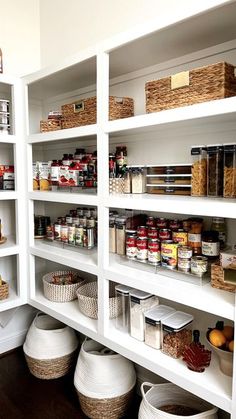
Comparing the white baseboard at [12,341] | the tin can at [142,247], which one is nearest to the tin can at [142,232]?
the tin can at [142,247]

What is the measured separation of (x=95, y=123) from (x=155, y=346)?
3.79 feet

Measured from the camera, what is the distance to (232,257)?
132 centimetres

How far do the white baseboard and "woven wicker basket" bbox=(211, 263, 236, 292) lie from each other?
1.78m

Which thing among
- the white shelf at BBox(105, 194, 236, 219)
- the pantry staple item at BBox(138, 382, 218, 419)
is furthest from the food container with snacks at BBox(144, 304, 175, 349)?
the white shelf at BBox(105, 194, 236, 219)

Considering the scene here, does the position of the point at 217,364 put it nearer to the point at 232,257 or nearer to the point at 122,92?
the point at 232,257

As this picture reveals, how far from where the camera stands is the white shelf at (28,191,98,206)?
66.0 inches

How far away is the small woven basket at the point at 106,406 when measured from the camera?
171 cm

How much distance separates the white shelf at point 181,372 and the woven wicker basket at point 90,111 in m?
1.13

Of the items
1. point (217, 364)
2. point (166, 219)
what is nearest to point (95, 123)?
point (166, 219)

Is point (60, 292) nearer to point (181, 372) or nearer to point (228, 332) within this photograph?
point (181, 372)

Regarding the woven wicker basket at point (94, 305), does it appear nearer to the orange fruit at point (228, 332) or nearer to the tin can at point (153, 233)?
the tin can at point (153, 233)

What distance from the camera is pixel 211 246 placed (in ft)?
4.64

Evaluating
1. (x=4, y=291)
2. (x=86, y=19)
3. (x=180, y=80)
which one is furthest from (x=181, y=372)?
(x=86, y=19)

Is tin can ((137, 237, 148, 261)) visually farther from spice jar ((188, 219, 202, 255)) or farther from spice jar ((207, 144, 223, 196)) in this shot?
spice jar ((207, 144, 223, 196))
